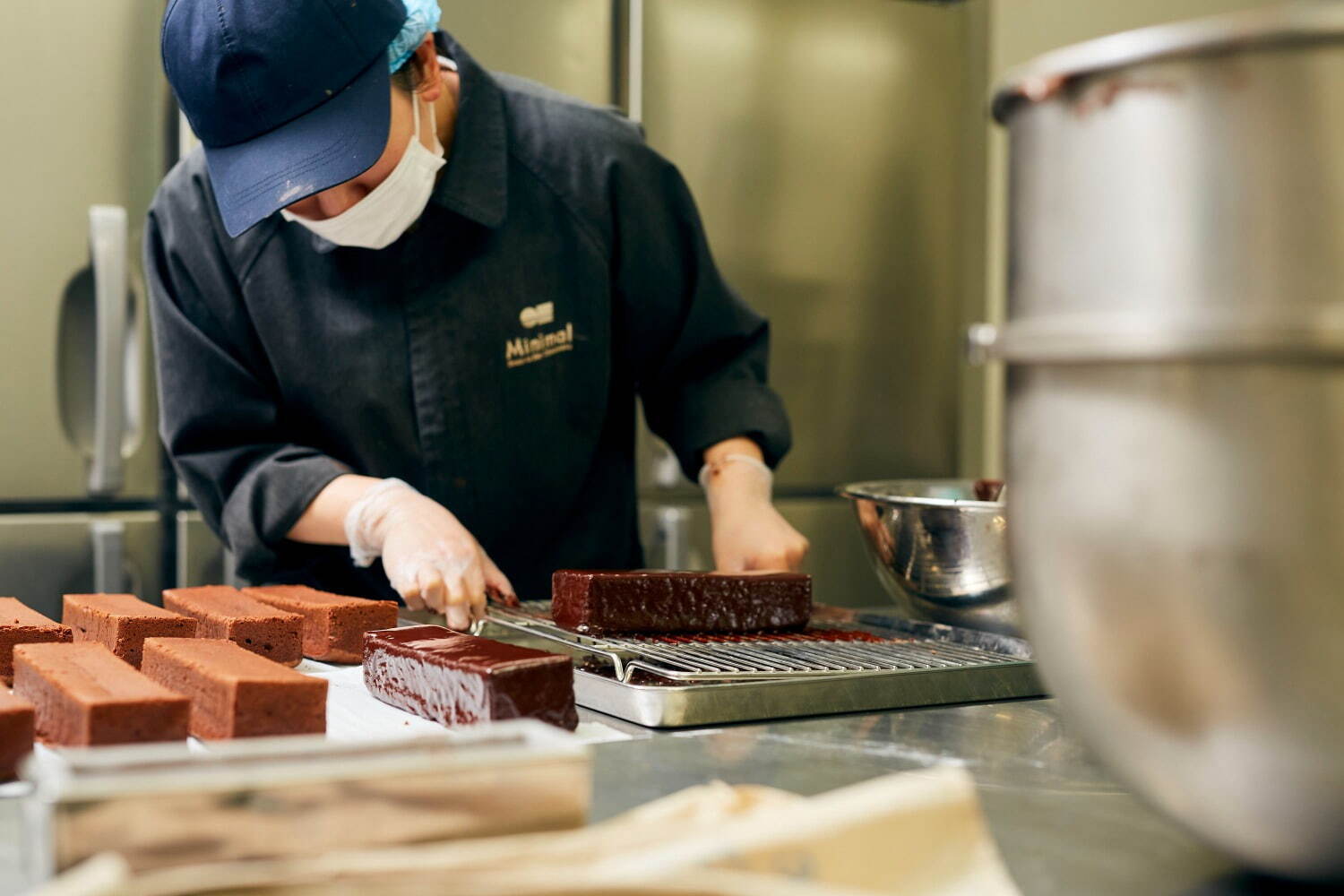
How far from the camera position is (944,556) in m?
1.50

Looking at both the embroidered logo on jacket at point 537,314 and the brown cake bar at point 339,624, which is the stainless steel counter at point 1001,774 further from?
the embroidered logo on jacket at point 537,314

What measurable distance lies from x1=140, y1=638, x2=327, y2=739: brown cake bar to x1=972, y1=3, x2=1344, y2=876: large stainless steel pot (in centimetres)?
65

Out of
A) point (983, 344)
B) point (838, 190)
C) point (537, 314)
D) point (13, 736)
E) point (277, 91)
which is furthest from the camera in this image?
point (838, 190)

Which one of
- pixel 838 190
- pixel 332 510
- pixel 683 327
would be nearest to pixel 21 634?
pixel 332 510

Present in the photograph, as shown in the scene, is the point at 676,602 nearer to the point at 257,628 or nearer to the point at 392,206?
the point at 257,628

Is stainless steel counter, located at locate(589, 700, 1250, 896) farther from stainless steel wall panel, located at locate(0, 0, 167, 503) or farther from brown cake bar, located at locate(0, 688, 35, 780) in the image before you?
stainless steel wall panel, located at locate(0, 0, 167, 503)

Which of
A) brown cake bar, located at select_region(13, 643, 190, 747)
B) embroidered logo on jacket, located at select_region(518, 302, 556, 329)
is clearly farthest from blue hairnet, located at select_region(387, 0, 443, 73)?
brown cake bar, located at select_region(13, 643, 190, 747)

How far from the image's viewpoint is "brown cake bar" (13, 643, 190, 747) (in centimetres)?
95

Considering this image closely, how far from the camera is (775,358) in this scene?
3445 millimetres

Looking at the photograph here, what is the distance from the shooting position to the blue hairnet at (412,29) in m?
1.78

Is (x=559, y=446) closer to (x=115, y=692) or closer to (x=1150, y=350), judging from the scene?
(x=115, y=692)

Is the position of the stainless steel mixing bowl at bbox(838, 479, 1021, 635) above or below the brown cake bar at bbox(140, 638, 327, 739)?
above

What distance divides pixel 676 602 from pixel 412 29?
2.90 feet

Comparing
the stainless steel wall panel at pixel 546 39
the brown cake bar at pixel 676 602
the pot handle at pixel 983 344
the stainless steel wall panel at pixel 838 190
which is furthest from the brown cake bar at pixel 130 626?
the stainless steel wall panel at pixel 838 190
